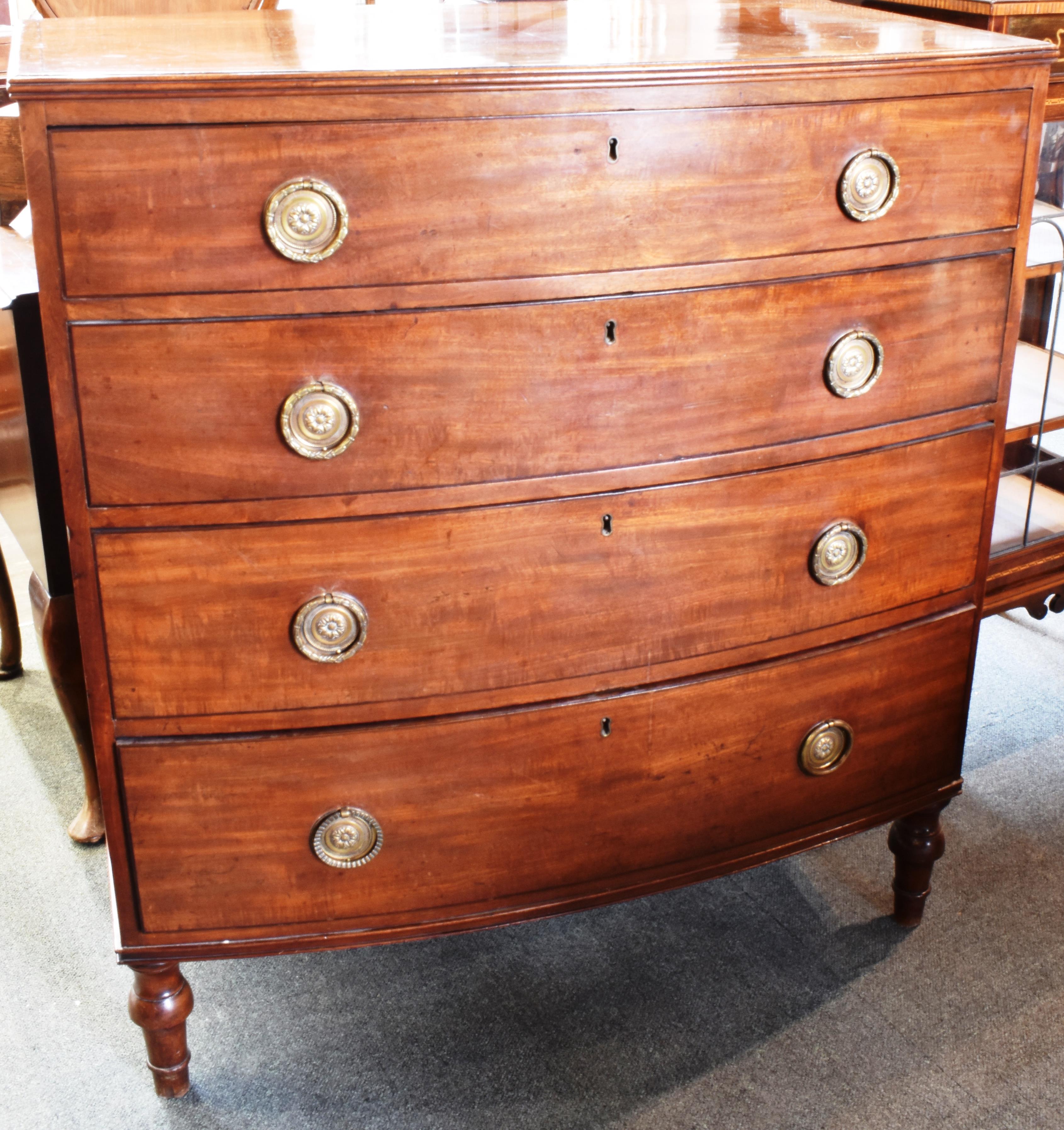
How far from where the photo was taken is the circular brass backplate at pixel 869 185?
3.93 ft

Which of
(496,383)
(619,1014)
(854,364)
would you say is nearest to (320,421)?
(496,383)

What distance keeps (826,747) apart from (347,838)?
548 millimetres

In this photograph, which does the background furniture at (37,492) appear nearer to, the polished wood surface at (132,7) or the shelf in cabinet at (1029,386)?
the polished wood surface at (132,7)

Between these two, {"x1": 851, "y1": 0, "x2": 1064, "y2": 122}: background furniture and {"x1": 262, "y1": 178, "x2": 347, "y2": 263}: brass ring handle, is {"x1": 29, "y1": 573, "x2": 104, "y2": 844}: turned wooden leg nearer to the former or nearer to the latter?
{"x1": 262, "y1": 178, "x2": 347, "y2": 263}: brass ring handle

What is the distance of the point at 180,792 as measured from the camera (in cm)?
126

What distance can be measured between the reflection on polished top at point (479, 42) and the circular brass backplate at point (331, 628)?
1.50 ft

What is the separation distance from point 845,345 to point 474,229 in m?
0.40

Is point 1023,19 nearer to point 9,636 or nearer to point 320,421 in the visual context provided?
point 320,421

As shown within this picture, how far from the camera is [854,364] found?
1284mm

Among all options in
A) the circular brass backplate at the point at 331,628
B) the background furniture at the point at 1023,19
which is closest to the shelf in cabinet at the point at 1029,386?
the background furniture at the point at 1023,19

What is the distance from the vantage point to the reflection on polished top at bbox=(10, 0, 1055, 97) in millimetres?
1040

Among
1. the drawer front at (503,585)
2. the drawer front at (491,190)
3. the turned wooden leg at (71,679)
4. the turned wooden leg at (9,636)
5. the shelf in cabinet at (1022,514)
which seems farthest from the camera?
the turned wooden leg at (9,636)

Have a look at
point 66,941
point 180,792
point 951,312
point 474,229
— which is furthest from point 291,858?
point 951,312

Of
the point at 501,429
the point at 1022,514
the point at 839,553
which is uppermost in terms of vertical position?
the point at 501,429
